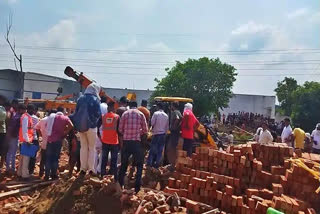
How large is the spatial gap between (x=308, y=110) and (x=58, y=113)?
29.5 meters

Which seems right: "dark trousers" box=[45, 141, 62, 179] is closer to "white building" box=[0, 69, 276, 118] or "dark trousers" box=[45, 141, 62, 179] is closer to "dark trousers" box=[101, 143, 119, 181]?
"dark trousers" box=[101, 143, 119, 181]

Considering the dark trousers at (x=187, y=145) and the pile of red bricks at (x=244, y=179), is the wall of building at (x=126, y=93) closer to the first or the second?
the dark trousers at (x=187, y=145)

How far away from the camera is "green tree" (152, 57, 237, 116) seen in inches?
1387

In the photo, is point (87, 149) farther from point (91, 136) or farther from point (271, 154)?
point (271, 154)

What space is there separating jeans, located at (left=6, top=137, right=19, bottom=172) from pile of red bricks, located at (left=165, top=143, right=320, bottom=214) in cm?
393

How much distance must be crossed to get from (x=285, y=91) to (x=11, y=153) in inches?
1558

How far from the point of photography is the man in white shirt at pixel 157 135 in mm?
9086

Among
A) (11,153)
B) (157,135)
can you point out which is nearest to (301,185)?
(157,135)

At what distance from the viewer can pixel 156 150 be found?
30.4 ft

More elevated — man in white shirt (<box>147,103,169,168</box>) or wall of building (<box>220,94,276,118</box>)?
wall of building (<box>220,94,276,118</box>)

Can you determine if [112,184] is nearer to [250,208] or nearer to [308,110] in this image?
[250,208]

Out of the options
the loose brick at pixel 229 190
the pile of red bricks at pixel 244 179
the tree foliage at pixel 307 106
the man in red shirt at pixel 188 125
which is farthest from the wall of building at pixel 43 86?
the loose brick at pixel 229 190

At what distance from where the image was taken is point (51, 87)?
1875 inches

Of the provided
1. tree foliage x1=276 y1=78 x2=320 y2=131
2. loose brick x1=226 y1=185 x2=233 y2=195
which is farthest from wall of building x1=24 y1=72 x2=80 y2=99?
loose brick x1=226 y1=185 x2=233 y2=195
